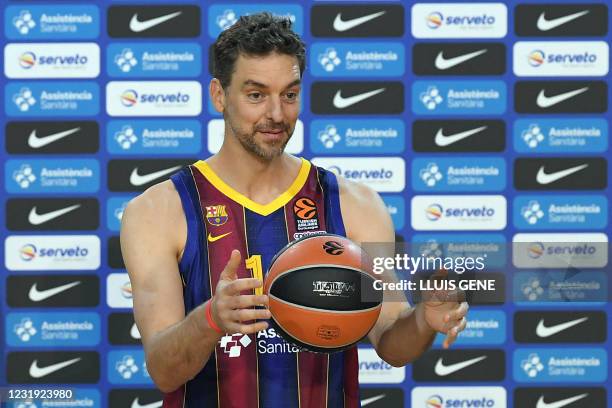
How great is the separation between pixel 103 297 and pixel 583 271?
213cm

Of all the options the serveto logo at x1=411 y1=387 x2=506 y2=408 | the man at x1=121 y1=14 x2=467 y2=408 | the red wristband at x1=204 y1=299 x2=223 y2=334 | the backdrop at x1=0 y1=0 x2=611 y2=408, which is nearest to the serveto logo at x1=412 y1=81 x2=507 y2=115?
the backdrop at x1=0 y1=0 x2=611 y2=408

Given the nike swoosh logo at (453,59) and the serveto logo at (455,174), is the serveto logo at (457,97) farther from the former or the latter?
the serveto logo at (455,174)

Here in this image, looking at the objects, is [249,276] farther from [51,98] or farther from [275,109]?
[51,98]

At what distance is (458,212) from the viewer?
344 centimetres

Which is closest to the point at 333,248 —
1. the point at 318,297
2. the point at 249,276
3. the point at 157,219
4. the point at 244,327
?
the point at 318,297

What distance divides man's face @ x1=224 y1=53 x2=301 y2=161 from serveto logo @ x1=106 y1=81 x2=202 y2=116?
1.37 metres

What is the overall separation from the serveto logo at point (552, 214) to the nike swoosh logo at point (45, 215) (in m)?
1.95

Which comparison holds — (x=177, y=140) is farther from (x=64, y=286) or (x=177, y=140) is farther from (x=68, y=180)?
(x=64, y=286)

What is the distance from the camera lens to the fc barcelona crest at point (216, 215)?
2.08 metres

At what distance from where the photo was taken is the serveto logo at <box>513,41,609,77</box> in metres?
3.45

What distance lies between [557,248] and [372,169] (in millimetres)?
893

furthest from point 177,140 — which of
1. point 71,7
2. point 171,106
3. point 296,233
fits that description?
point 296,233

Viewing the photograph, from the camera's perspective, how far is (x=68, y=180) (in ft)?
11.2

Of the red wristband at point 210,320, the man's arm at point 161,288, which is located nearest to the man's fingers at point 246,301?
the red wristband at point 210,320
